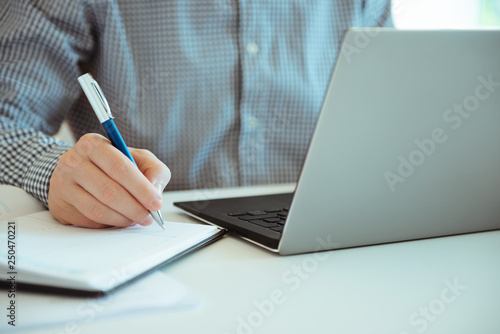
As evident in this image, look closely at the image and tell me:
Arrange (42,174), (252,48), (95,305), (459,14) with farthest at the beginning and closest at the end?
1. (459,14)
2. (252,48)
3. (42,174)
4. (95,305)

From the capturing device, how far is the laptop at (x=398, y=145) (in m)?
0.39

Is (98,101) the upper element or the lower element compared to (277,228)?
upper

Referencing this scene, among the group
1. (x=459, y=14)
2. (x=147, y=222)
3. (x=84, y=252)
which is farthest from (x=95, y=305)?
(x=459, y=14)

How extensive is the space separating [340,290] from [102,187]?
11.0 inches

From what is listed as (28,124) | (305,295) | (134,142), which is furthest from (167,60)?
(305,295)

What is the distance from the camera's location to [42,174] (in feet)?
2.22

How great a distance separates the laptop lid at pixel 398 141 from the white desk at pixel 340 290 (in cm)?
3

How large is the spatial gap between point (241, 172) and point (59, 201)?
1.70ft

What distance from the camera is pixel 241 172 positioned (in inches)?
41.3

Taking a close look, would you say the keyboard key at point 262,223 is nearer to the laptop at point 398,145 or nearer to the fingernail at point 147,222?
the laptop at point 398,145

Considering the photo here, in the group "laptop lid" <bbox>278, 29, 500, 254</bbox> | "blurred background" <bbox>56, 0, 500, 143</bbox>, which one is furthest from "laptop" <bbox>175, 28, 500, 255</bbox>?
"blurred background" <bbox>56, 0, 500, 143</bbox>

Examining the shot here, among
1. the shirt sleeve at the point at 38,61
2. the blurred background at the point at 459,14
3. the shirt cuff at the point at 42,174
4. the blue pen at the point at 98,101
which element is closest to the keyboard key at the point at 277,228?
the blue pen at the point at 98,101

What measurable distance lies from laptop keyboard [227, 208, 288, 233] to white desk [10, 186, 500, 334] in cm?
3

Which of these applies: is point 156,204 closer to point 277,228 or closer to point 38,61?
point 277,228
